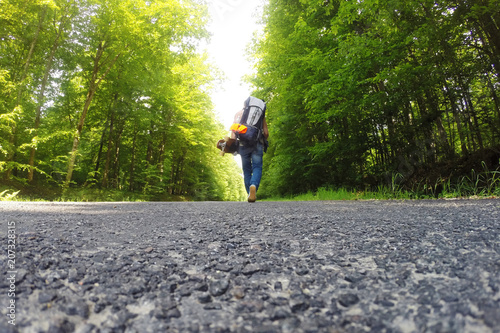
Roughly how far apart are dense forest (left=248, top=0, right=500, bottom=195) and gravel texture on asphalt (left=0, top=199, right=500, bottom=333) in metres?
4.38

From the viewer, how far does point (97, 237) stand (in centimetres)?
166

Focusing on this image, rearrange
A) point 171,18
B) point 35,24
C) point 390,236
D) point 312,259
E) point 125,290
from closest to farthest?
point 125,290
point 312,259
point 390,236
point 35,24
point 171,18

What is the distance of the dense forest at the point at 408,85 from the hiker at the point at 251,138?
2666 millimetres

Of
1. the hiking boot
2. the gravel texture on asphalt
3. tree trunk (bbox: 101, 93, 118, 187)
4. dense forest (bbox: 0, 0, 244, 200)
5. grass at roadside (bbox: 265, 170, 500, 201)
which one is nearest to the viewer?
the gravel texture on asphalt

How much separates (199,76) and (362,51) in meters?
13.5

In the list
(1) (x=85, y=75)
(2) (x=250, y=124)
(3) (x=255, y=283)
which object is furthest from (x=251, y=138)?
(1) (x=85, y=75)

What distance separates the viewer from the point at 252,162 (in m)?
4.93

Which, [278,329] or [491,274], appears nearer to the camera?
[278,329]

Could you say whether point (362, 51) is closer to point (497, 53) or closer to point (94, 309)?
point (497, 53)

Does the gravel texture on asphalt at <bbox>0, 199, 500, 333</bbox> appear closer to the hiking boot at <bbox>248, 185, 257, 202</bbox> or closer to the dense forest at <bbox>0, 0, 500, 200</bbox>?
the hiking boot at <bbox>248, 185, 257, 202</bbox>

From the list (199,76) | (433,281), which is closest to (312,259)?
(433,281)

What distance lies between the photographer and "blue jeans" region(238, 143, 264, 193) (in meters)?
4.79

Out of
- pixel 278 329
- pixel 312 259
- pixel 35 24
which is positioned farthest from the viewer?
pixel 35 24

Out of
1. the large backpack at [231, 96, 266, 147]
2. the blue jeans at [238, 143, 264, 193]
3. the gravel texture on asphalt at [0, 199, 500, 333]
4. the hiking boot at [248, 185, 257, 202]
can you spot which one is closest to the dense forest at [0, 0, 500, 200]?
the large backpack at [231, 96, 266, 147]
